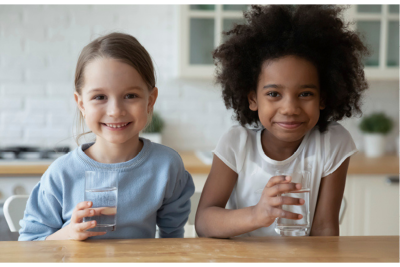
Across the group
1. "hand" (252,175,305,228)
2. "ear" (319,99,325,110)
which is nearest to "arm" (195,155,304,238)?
"hand" (252,175,305,228)

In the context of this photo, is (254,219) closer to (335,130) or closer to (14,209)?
(335,130)

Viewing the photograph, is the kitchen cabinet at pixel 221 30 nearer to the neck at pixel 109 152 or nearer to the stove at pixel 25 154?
the stove at pixel 25 154

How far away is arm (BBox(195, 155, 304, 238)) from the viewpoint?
0.82m

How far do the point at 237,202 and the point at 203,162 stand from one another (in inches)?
39.7

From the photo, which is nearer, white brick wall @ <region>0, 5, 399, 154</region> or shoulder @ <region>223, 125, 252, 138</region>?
shoulder @ <region>223, 125, 252, 138</region>

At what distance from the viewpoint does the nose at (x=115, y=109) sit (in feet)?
3.18

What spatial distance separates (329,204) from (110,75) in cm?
71

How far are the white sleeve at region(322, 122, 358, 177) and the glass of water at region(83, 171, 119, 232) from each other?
64cm

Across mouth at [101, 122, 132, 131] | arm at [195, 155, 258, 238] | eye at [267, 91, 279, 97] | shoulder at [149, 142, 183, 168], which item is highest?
eye at [267, 91, 279, 97]

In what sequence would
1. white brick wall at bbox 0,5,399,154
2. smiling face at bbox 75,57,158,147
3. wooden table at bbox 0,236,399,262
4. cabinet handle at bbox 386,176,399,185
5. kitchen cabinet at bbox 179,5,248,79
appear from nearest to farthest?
wooden table at bbox 0,236,399,262 < smiling face at bbox 75,57,158,147 < cabinet handle at bbox 386,176,399,185 < kitchen cabinet at bbox 179,5,248,79 < white brick wall at bbox 0,5,399,154

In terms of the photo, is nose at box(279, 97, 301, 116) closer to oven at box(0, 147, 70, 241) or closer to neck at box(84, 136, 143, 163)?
neck at box(84, 136, 143, 163)

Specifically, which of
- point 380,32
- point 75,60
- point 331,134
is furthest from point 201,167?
point 380,32

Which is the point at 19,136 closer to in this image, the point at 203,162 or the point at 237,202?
the point at 203,162
